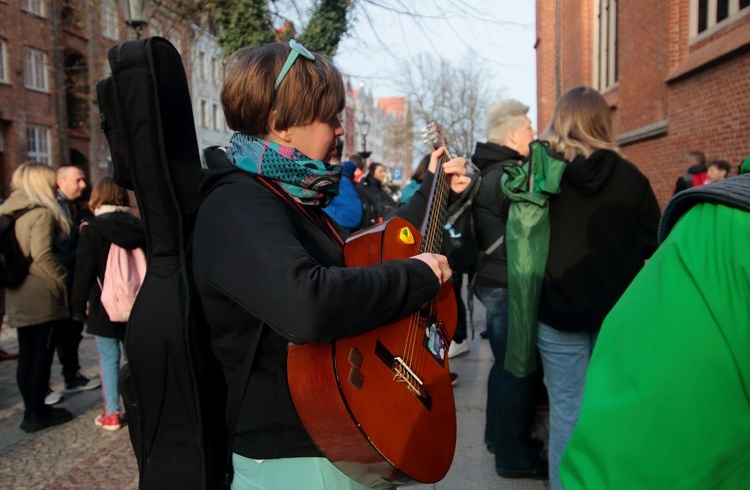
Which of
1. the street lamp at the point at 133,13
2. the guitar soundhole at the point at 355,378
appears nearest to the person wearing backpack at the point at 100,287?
the street lamp at the point at 133,13

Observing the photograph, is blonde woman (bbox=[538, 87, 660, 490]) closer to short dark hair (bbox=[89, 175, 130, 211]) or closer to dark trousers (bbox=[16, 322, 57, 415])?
short dark hair (bbox=[89, 175, 130, 211])

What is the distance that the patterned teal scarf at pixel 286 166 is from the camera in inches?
66.6

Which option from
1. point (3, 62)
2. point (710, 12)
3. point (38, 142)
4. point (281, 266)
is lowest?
point (281, 266)

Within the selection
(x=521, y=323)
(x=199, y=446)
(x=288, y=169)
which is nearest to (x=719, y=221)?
(x=288, y=169)

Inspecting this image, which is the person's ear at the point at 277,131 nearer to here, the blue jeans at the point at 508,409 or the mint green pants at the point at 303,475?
the mint green pants at the point at 303,475

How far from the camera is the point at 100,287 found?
5066 mm

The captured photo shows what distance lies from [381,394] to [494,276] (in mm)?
2311

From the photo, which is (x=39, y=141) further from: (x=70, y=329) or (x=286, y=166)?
(x=286, y=166)

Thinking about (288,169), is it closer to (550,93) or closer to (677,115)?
(677,115)

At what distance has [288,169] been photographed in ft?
5.58

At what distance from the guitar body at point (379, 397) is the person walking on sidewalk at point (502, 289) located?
190cm

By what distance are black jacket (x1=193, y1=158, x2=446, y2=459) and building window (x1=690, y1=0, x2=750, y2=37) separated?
9.78 meters

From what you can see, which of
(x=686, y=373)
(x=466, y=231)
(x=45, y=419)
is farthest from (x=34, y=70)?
(x=686, y=373)

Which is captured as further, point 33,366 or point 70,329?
point 70,329
